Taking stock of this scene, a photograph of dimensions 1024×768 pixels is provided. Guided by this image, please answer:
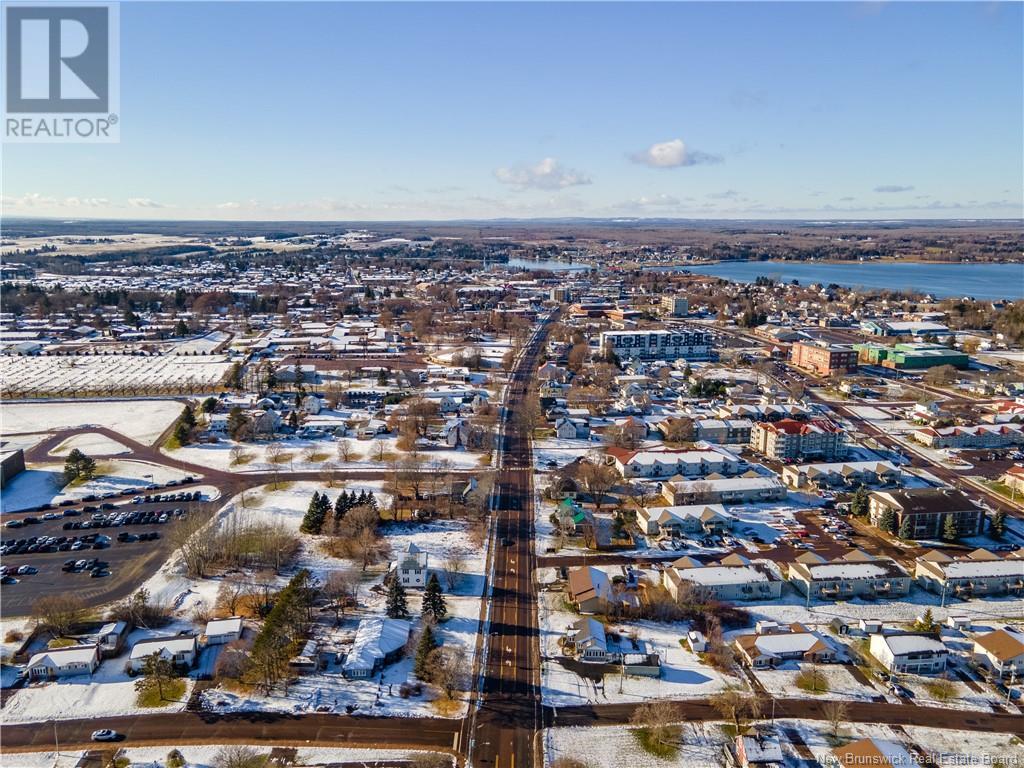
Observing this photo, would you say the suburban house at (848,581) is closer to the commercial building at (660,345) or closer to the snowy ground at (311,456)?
the snowy ground at (311,456)

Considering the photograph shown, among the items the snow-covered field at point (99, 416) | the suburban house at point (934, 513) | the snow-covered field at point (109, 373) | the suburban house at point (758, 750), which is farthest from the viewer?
the snow-covered field at point (109, 373)

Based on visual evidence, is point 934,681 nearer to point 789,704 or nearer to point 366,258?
point 789,704

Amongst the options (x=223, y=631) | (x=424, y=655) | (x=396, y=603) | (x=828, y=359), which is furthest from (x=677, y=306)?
(x=223, y=631)

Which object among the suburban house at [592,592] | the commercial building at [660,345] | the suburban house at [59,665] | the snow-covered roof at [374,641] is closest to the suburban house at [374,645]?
the snow-covered roof at [374,641]

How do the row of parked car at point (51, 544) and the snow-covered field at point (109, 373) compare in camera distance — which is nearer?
the row of parked car at point (51, 544)

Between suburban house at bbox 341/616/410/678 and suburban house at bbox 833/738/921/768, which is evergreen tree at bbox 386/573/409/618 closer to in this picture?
suburban house at bbox 341/616/410/678
